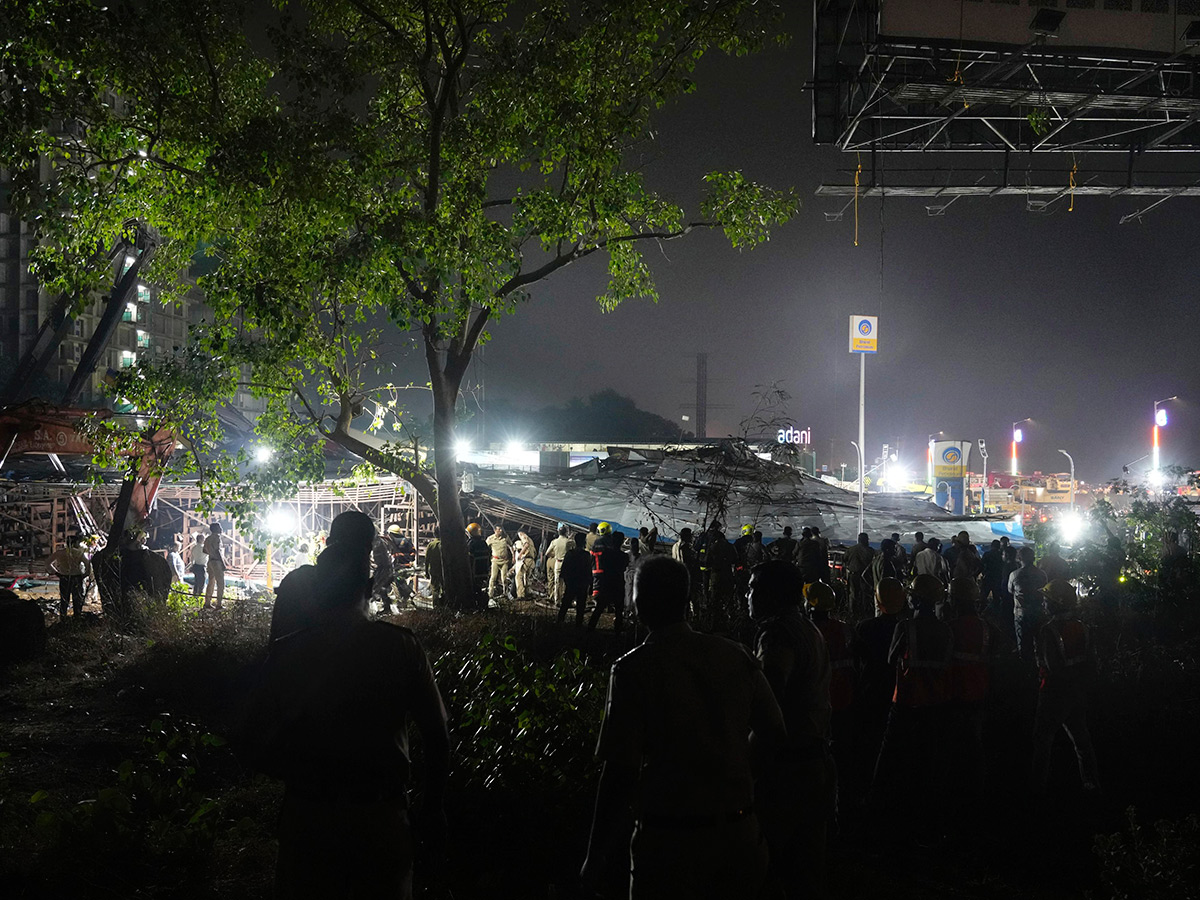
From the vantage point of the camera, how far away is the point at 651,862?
2.86m

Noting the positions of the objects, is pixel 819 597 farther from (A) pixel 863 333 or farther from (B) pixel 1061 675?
(A) pixel 863 333

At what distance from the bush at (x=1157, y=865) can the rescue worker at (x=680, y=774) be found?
232 cm

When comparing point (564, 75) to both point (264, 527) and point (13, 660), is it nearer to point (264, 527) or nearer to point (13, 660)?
point (13, 660)

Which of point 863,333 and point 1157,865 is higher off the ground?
point 863,333

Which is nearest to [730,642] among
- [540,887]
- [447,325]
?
[540,887]

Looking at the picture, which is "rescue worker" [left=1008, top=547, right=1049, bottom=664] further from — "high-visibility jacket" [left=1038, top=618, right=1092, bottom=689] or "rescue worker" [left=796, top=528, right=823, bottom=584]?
"high-visibility jacket" [left=1038, top=618, right=1092, bottom=689]

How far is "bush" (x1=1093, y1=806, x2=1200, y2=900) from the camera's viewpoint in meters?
3.96

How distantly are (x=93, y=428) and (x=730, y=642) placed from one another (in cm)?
1243

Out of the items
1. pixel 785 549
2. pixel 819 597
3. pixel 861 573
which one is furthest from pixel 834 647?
pixel 861 573

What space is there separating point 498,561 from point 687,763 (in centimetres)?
1675

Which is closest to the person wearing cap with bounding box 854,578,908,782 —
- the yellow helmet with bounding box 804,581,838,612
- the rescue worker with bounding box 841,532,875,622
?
the yellow helmet with bounding box 804,581,838,612

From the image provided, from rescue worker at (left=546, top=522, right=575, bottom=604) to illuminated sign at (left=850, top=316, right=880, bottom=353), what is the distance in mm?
9648

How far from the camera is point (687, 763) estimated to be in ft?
9.40

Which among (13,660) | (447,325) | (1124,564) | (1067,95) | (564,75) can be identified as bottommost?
(13,660)
